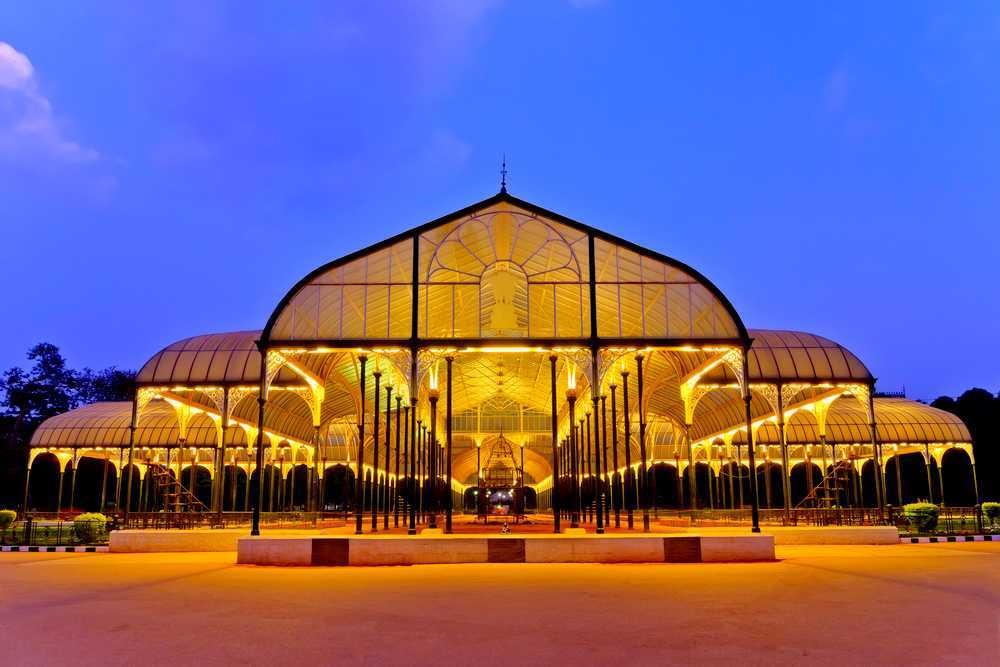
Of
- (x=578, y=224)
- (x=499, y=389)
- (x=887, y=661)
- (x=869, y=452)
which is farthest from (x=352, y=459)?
(x=887, y=661)

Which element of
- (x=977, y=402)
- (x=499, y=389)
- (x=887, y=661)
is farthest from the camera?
(x=977, y=402)

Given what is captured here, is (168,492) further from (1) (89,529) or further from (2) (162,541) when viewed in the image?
(2) (162,541)

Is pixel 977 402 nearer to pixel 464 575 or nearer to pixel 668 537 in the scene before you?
pixel 668 537

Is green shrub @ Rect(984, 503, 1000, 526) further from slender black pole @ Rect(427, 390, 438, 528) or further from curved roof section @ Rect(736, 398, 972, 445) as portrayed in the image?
slender black pole @ Rect(427, 390, 438, 528)

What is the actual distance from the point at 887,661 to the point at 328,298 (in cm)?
1936

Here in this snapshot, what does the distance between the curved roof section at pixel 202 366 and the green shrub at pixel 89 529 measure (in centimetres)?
611

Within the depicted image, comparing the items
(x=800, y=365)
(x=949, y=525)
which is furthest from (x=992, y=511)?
(x=800, y=365)

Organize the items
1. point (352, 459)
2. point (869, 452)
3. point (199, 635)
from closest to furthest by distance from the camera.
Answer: point (199, 635) < point (869, 452) < point (352, 459)

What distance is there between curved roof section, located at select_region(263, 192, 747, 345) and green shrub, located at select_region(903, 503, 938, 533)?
38.9 ft

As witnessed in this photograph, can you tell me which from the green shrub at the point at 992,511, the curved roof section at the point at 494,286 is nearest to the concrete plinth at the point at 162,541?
the curved roof section at the point at 494,286

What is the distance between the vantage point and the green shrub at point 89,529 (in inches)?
1037

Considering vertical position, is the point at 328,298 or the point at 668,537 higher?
the point at 328,298

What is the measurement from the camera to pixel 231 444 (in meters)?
53.8

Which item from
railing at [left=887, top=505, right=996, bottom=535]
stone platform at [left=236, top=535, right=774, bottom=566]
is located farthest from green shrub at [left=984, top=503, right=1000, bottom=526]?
stone platform at [left=236, top=535, right=774, bottom=566]
